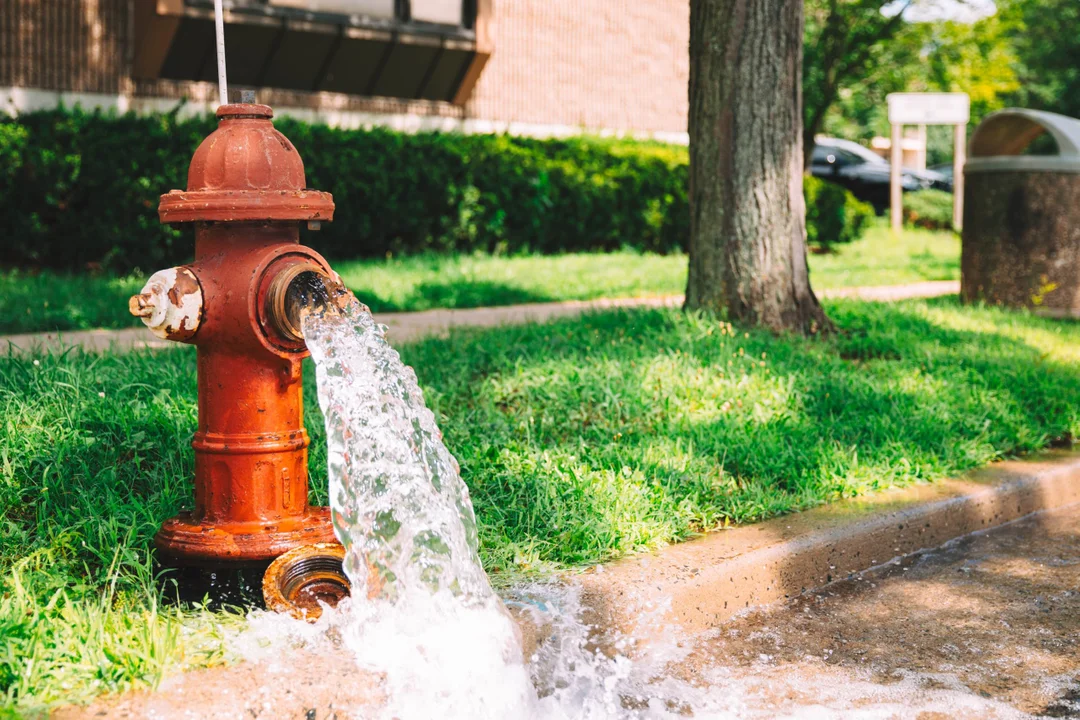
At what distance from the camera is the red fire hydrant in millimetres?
2721

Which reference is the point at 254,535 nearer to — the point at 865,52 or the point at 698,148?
the point at 698,148

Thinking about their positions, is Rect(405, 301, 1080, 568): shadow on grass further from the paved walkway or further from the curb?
the paved walkway

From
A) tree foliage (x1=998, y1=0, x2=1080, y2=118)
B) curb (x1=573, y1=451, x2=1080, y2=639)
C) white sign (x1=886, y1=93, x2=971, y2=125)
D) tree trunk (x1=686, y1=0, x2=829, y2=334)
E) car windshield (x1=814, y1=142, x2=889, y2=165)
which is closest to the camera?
curb (x1=573, y1=451, x2=1080, y2=639)

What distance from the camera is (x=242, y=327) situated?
2.74m

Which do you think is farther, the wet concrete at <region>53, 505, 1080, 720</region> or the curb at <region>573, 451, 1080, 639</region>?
the curb at <region>573, 451, 1080, 639</region>

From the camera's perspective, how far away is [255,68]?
11.8 m

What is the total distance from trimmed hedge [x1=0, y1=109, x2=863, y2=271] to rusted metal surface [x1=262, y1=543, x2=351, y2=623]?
584cm

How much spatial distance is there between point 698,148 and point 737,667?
3674mm

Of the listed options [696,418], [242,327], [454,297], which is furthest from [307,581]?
[454,297]

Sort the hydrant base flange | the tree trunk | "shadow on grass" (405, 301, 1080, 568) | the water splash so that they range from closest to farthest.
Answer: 1. the water splash
2. the hydrant base flange
3. "shadow on grass" (405, 301, 1080, 568)
4. the tree trunk

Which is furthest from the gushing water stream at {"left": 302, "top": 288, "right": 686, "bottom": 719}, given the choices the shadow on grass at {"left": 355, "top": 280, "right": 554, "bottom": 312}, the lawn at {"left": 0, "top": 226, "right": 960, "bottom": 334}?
the shadow on grass at {"left": 355, "top": 280, "right": 554, "bottom": 312}

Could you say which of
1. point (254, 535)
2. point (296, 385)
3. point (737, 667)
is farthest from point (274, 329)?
point (737, 667)

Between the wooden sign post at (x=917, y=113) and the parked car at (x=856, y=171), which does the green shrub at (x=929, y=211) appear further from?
the parked car at (x=856, y=171)

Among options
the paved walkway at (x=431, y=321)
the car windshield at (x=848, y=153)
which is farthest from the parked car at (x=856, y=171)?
the paved walkway at (x=431, y=321)
